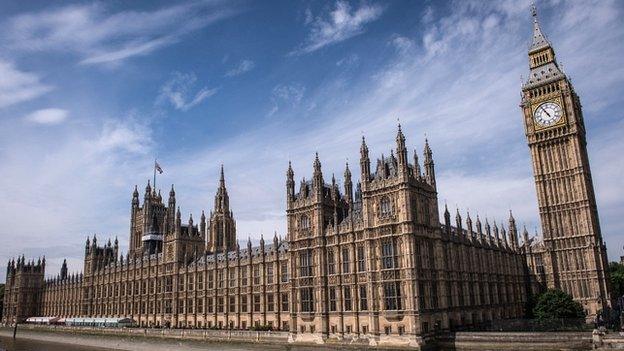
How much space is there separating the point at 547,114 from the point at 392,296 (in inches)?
2508

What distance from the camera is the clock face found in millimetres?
100156

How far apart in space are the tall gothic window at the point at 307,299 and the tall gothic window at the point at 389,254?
12.6 meters

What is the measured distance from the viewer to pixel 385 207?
205 feet

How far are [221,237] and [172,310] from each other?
915 inches

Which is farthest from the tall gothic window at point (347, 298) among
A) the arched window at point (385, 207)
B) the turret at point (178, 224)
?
the turret at point (178, 224)

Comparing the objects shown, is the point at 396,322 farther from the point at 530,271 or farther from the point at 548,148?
the point at 548,148

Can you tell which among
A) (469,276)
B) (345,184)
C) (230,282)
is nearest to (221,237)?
(230,282)

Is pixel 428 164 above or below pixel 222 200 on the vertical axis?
below

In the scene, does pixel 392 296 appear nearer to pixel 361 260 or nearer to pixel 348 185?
pixel 361 260

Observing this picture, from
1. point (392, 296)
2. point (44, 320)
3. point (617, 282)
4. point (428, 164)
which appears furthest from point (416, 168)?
point (44, 320)

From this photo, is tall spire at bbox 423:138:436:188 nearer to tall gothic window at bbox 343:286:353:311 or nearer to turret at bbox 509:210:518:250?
tall gothic window at bbox 343:286:353:311

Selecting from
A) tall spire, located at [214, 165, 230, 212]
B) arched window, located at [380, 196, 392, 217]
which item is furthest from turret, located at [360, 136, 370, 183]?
tall spire, located at [214, 165, 230, 212]

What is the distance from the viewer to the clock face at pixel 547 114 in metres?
100

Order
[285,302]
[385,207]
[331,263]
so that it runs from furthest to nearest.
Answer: [285,302]
[331,263]
[385,207]
